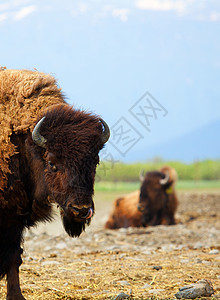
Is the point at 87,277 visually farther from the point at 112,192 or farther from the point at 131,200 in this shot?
the point at 112,192

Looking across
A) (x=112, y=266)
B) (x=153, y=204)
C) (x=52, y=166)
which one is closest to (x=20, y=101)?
(x=52, y=166)

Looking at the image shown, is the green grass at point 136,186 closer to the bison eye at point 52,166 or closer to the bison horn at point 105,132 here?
the bison horn at point 105,132

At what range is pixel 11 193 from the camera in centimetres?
543

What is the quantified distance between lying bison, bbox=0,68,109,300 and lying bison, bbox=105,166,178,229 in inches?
410

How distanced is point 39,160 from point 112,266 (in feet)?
9.37

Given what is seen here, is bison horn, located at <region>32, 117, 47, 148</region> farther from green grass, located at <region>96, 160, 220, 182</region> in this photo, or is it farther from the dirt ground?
green grass, located at <region>96, 160, 220, 182</region>

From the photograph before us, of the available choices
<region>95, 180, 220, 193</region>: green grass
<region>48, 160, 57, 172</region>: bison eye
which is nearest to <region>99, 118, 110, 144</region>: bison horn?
<region>48, 160, 57, 172</region>: bison eye

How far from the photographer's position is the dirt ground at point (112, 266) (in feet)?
19.6

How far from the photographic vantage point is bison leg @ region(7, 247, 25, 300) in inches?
216

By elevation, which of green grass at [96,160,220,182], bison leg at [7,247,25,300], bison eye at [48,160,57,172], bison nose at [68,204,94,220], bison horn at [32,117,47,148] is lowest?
green grass at [96,160,220,182]

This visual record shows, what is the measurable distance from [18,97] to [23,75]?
53 cm

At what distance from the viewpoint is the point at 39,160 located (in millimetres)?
5340

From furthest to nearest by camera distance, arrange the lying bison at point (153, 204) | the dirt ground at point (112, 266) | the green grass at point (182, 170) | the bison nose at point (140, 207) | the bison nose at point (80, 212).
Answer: the green grass at point (182, 170) < the lying bison at point (153, 204) < the bison nose at point (140, 207) < the dirt ground at point (112, 266) < the bison nose at point (80, 212)

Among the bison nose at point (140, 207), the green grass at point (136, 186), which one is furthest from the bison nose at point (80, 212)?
the green grass at point (136, 186)
